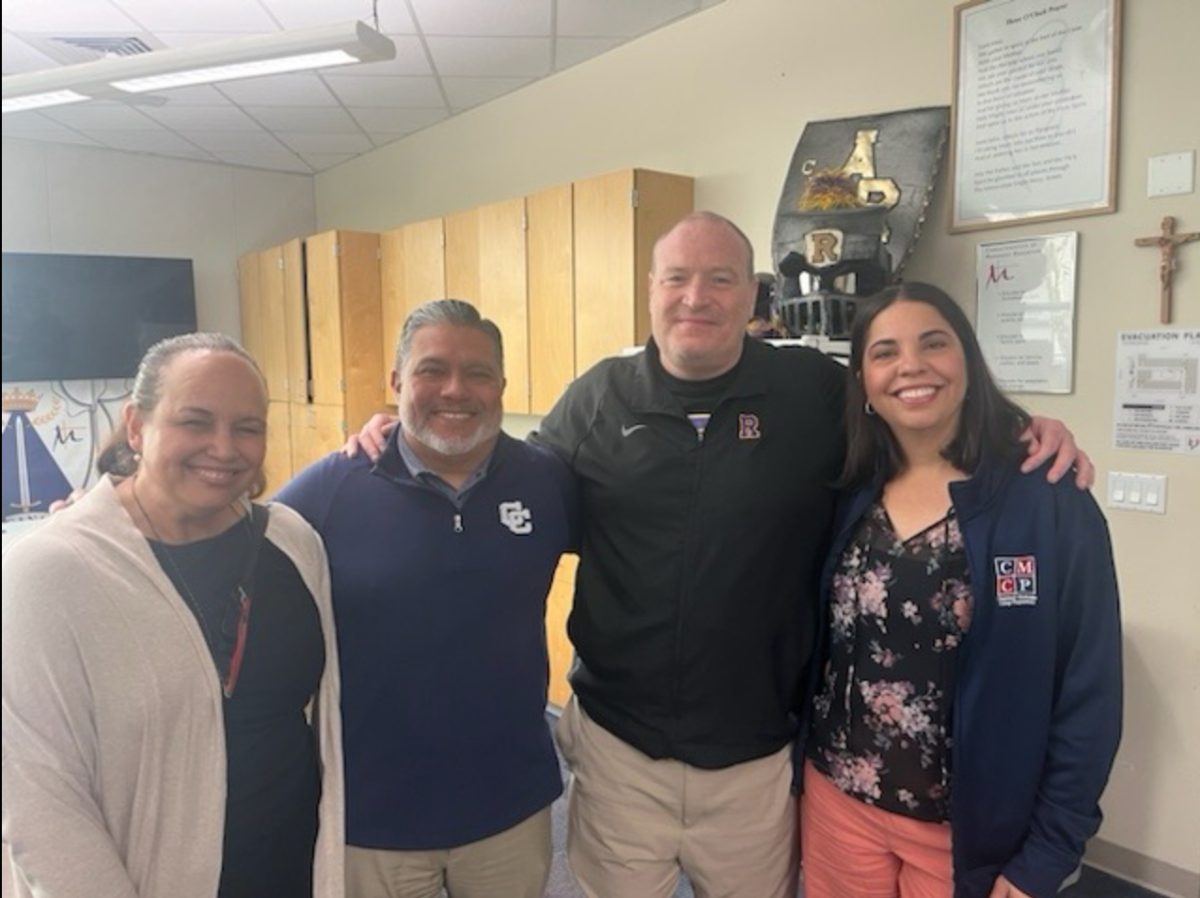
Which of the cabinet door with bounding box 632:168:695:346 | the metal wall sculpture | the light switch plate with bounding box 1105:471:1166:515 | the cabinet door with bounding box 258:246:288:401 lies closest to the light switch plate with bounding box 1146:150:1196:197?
the metal wall sculpture

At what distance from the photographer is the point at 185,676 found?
1091 millimetres

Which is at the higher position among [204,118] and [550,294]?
[204,118]

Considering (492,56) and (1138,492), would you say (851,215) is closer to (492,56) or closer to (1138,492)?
(1138,492)

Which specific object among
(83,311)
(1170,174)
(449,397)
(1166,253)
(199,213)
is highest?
(199,213)

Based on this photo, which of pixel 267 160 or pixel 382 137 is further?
pixel 267 160

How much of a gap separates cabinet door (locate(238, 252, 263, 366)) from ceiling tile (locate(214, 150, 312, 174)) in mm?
648

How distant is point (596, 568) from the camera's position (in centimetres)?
170

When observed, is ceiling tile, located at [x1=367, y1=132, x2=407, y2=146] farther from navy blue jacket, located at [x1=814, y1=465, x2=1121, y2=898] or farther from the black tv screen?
navy blue jacket, located at [x1=814, y1=465, x2=1121, y2=898]

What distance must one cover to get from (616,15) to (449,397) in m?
2.67

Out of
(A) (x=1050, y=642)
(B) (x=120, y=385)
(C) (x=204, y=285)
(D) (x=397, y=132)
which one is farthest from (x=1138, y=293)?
(C) (x=204, y=285)

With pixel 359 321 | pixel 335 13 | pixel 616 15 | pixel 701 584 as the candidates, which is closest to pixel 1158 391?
pixel 701 584

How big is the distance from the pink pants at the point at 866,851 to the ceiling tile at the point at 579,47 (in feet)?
11.0

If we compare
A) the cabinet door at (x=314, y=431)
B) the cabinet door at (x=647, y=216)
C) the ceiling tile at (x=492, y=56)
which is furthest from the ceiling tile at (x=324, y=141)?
the cabinet door at (x=647, y=216)

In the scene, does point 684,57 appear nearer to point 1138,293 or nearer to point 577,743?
point 1138,293
